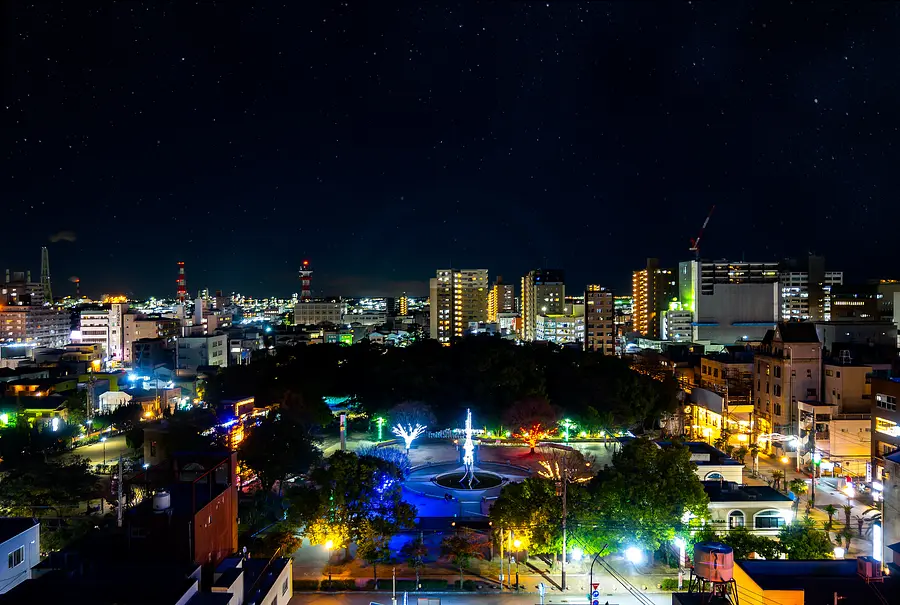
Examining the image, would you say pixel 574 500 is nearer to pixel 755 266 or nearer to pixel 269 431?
pixel 269 431

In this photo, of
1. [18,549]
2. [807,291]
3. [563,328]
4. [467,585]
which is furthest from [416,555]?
[807,291]

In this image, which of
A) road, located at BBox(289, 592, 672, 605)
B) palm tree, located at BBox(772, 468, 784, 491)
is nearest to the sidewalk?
palm tree, located at BBox(772, 468, 784, 491)

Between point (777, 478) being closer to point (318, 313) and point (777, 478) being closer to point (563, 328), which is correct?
point (563, 328)

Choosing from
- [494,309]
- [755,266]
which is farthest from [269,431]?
[494,309]

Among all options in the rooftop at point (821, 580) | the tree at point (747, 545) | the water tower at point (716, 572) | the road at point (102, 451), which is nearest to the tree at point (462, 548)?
the tree at point (747, 545)

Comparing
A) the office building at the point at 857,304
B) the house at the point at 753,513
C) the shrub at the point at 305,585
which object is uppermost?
the office building at the point at 857,304

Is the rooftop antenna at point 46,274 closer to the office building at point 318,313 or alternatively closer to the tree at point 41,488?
the office building at point 318,313

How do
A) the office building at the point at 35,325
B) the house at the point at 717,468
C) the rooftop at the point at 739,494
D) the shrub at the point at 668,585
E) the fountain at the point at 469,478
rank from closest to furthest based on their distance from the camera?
the shrub at the point at 668,585, the rooftop at the point at 739,494, the house at the point at 717,468, the fountain at the point at 469,478, the office building at the point at 35,325
